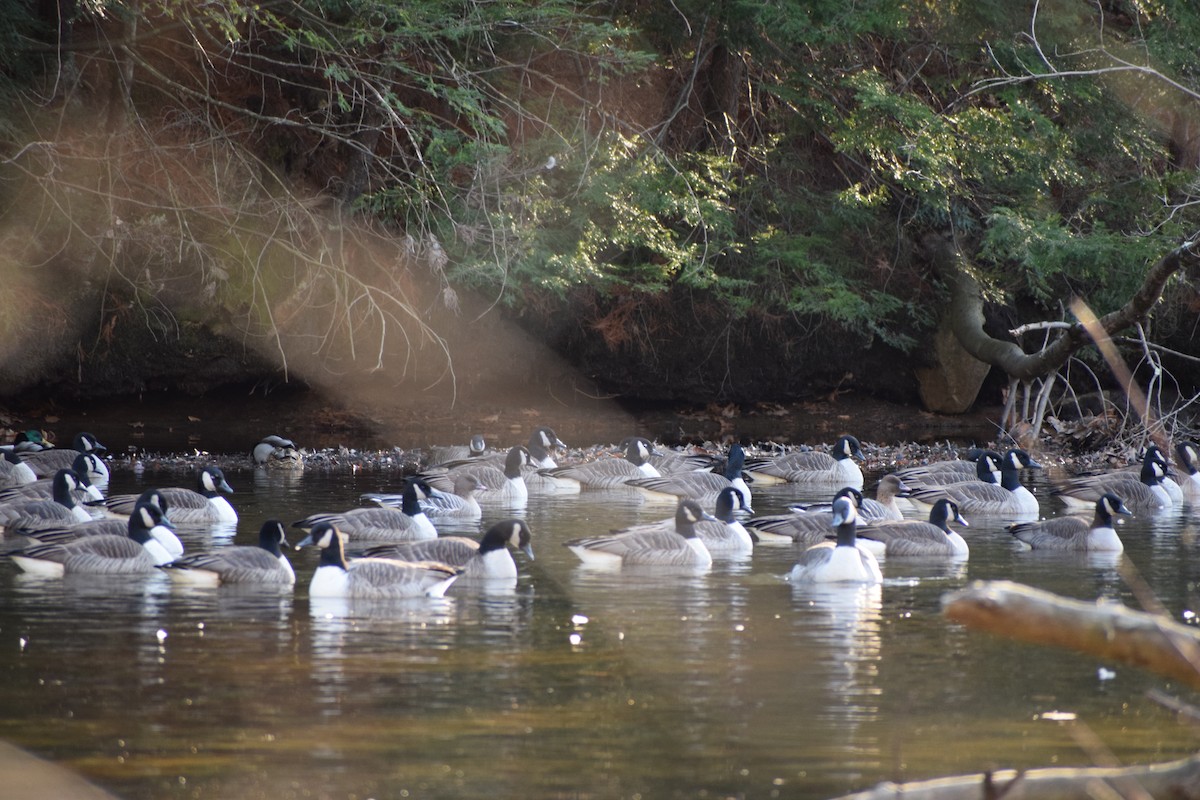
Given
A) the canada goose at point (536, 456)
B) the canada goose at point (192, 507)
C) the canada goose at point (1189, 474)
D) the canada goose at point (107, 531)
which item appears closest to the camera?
the canada goose at point (107, 531)

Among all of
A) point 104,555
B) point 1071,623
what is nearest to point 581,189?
point 104,555

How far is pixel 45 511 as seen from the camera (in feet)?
50.4

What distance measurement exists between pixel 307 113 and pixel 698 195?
7.33m

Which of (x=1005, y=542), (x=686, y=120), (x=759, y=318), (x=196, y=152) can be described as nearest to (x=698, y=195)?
(x=686, y=120)

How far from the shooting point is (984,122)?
82.4ft

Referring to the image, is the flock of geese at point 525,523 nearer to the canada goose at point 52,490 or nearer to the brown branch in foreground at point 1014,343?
the canada goose at point 52,490

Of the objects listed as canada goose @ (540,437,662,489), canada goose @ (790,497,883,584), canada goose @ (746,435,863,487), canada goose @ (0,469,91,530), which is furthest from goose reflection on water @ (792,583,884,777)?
canada goose @ (746,435,863,487)

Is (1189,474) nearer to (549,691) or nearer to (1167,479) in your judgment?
(1167,479)

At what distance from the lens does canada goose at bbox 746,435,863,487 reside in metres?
22.1

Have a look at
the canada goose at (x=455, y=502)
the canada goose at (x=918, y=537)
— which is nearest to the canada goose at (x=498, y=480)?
the canada goose at (x=455, y=502)

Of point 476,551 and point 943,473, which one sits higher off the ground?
point 943,473

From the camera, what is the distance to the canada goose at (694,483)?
19453 mm

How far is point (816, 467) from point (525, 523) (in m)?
7.94

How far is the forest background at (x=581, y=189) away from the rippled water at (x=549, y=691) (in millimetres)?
9821
